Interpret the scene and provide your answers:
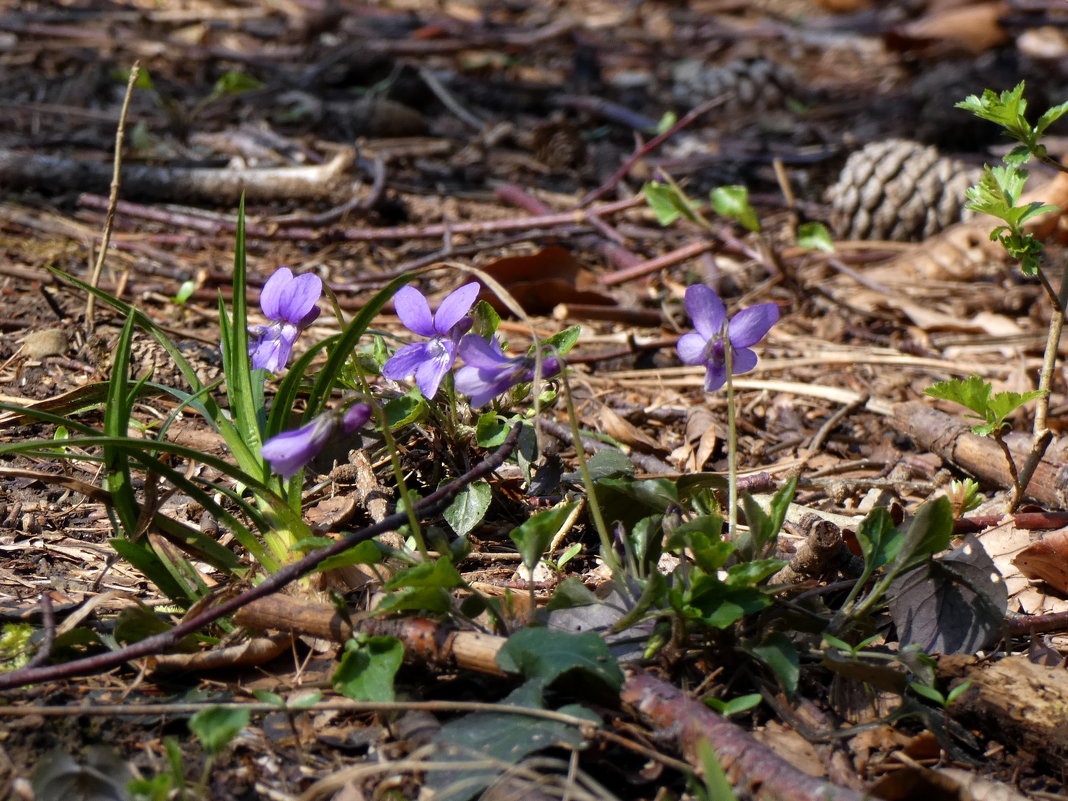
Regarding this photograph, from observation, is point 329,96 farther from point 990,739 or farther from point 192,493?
point 990,739

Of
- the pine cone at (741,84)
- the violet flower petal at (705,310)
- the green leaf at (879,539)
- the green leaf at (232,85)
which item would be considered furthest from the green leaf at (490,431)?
the pine cone at (741,84)

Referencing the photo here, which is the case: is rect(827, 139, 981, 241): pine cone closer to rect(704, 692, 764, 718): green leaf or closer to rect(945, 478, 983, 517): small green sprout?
rect(945, 478, 983, 517): small green sprout

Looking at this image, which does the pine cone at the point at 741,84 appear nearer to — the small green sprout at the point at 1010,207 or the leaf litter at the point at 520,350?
the leaf litter at the point at 520,350

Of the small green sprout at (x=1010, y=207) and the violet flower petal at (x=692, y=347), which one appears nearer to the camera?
the violet flower petal at (x=692, y=347)

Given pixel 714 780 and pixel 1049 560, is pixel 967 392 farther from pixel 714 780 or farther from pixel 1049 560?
pixel 714 780

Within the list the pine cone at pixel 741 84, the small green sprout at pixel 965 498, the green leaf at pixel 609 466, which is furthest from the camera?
the pine cone at pixel 741 84

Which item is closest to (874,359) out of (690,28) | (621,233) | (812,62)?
(621,233)

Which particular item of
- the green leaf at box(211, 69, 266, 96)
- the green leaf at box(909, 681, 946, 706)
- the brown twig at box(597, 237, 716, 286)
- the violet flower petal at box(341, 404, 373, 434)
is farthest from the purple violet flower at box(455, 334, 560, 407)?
the green leaf at box(211, 69, 266, 96)
